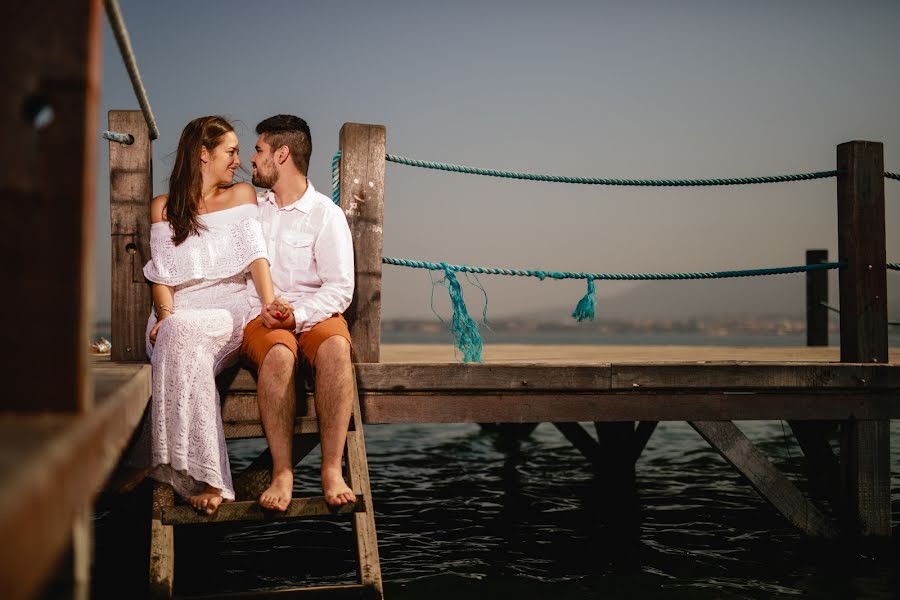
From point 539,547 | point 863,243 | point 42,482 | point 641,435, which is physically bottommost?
point 539,547

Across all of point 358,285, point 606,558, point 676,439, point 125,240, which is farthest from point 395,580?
point 676,439

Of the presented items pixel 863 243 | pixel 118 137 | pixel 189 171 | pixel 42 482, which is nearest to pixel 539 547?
pixel 863 243

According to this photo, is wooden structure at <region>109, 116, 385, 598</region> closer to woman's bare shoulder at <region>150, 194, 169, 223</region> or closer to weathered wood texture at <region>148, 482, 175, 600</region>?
woman's bare shoulder at <region>150, 194, 169, 223</region>

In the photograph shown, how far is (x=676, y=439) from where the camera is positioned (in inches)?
406

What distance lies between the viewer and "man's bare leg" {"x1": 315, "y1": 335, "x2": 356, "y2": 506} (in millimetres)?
3123

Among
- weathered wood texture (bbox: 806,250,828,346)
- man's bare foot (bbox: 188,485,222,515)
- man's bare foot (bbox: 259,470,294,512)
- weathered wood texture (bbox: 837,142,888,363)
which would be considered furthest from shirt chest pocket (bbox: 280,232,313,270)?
weathered wood texture (bbox: 806,250,828,346)

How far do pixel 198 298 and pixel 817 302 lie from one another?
305 inches

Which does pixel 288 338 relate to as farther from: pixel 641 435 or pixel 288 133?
pixel 641 435

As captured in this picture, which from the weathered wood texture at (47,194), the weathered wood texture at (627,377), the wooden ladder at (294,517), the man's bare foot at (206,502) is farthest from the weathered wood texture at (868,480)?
the weathered wood texture at (47,194)

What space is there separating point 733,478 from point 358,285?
4.78 m

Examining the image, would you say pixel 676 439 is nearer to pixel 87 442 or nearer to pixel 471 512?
pixel 471 512

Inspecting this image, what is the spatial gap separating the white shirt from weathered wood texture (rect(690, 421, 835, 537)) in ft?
6.44

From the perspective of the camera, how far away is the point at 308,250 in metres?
3.52

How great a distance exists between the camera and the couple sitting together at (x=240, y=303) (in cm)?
298
